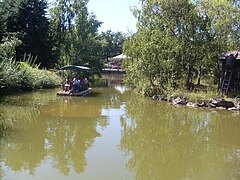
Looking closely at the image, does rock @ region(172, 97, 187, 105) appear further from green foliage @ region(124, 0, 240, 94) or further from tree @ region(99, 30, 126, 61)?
tree @ region(99, 30, 126, 61)

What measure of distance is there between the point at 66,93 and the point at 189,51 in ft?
32.2

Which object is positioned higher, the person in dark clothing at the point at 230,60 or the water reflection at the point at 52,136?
the person in dark clothing at the point at 230,60

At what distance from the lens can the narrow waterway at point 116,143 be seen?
825cm

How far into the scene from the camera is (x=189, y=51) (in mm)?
24219

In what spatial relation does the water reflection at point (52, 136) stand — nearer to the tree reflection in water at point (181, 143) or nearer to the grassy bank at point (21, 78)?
the tree reflection in water at point (181, 143)

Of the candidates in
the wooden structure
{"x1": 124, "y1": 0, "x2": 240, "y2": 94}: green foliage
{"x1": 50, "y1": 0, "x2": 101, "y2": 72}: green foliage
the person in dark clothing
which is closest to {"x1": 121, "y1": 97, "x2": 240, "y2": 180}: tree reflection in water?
the wooden structure

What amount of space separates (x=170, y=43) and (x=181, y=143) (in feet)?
45.0

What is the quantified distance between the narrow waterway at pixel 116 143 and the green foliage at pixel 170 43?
6449 millimetres

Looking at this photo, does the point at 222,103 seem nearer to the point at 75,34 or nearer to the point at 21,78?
the point at 21,78

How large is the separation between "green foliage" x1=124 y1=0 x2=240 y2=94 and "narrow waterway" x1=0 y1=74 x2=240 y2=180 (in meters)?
6.45

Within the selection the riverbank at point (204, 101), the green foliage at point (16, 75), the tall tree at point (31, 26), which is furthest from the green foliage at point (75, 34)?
the riverbank at point (204, 101)

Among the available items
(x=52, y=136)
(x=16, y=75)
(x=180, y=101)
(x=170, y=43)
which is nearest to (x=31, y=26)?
(x=16, y=75)

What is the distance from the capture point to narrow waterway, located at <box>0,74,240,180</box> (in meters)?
8.25

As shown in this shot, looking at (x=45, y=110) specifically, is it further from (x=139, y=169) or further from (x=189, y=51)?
(x=189, y=51)
